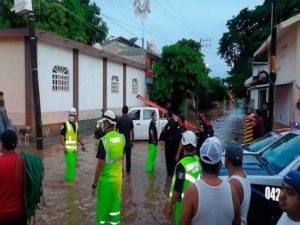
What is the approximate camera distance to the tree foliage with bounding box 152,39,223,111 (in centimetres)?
2900

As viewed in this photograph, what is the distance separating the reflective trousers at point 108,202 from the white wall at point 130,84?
23.9 metres

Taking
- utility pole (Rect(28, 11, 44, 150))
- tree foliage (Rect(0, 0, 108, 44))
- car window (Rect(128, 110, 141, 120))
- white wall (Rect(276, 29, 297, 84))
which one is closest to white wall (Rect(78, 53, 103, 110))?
car window (Rect(128, 110, 141, 120))

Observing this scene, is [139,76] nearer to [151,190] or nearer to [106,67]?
[106,67]

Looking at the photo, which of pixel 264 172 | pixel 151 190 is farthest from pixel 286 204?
pixel 151 190

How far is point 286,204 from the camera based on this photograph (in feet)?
8.42

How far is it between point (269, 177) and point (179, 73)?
2390cm

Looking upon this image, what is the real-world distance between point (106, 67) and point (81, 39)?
977 centimetres

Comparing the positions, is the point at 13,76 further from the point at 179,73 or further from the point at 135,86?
the point at 135,86

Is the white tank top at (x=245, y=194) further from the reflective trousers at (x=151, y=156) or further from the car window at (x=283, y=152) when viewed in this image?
the reflective trousers at (x=151, y=156)

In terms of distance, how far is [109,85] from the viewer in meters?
26.1

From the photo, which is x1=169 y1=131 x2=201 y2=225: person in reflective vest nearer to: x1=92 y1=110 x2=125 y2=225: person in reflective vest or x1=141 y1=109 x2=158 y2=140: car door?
x1=92 y1=110 x2=125 y2=225: person in reflective vest

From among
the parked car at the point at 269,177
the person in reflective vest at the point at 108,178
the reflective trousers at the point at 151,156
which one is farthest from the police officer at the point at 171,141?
the person in reflective vest at the point at 108,178

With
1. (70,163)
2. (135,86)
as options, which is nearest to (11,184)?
(70,163)

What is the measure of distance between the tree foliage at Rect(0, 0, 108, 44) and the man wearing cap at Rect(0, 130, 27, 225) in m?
26.5
